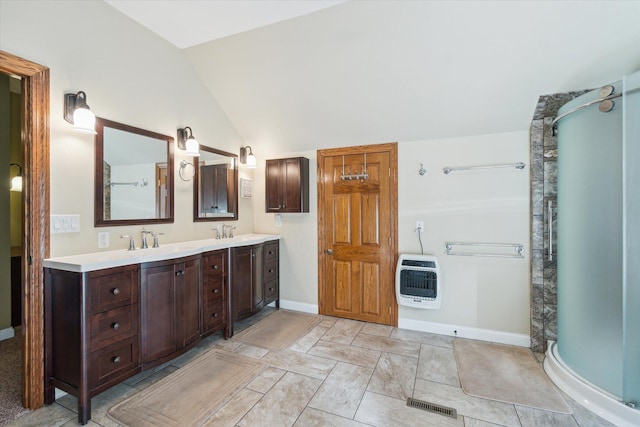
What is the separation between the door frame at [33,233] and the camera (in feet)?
6.46

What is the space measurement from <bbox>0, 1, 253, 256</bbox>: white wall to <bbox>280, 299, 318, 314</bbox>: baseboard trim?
1694 mm

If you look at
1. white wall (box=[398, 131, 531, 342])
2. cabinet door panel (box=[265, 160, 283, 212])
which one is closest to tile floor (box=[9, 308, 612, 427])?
white wall (box=[398, 131, 531, 342])

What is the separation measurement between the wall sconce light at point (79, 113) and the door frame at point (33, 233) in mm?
154

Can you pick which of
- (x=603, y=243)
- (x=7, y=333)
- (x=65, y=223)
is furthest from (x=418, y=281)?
(x=7, y=333)

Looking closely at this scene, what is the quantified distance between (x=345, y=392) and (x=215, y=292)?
5.02ft

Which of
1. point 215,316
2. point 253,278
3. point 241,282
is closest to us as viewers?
point 215,316

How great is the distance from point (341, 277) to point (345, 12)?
281 cm

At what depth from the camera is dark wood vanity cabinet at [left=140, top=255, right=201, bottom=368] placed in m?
2.19

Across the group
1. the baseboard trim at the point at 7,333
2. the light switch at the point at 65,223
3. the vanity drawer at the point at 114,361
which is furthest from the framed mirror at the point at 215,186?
the baseboard trim at the point at 7,333

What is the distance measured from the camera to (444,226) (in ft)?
10.7

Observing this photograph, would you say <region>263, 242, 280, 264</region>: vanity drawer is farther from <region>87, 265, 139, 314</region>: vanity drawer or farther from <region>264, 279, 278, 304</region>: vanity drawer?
<region>87, 265, 139, 314</region>: vanity drawer

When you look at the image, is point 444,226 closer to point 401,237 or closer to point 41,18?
point 401,237

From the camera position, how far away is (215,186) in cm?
356

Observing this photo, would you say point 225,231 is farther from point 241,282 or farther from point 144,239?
point 144,239
